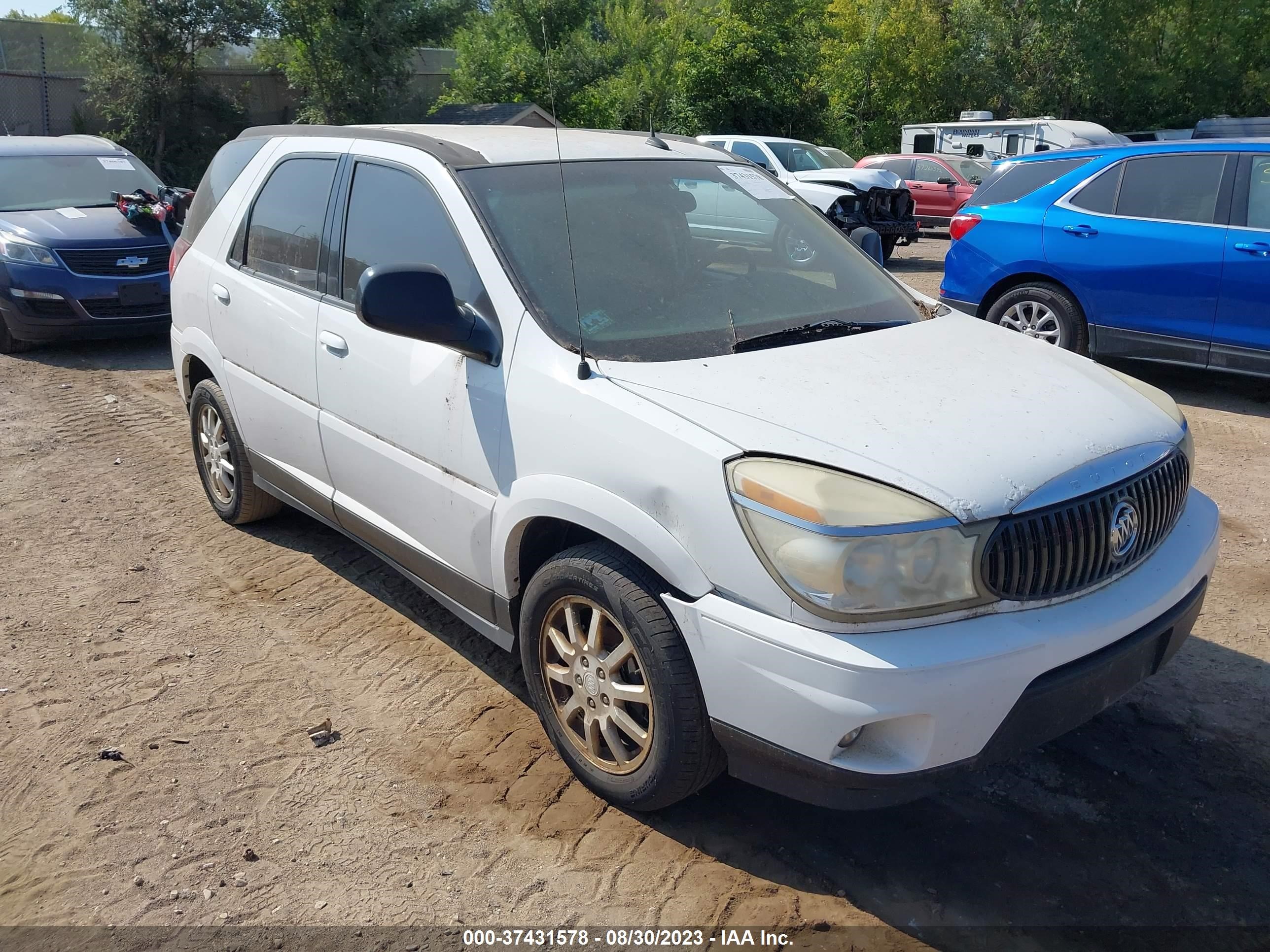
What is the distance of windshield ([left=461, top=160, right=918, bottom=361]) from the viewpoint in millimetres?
3242

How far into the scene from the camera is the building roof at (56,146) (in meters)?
9.88

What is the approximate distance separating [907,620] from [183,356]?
4.15 metres

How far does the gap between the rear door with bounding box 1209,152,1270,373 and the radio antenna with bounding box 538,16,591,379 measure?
507 cm

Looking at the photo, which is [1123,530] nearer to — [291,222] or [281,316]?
[281,316]

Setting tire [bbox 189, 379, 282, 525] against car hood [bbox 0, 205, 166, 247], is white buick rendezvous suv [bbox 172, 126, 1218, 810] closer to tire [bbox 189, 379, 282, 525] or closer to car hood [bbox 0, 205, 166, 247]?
tire [bbox 189, 379, 282, 525]

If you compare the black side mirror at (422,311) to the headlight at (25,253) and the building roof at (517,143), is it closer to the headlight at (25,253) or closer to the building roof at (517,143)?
the building roof at (517,143)

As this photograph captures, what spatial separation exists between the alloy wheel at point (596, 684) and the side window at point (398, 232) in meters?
1.08

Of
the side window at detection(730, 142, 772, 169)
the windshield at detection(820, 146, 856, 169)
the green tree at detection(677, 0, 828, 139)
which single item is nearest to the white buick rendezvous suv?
the side window at detection(730, 142, 772, 169)

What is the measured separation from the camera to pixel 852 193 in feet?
50.6

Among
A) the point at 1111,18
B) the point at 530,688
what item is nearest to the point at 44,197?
the point at 530,688

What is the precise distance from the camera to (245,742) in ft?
11.6

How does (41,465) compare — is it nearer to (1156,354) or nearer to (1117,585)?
(1117,585)

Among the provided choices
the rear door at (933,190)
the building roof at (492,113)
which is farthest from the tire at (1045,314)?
the building roof at (492,113)

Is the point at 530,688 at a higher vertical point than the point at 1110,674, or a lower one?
lower
